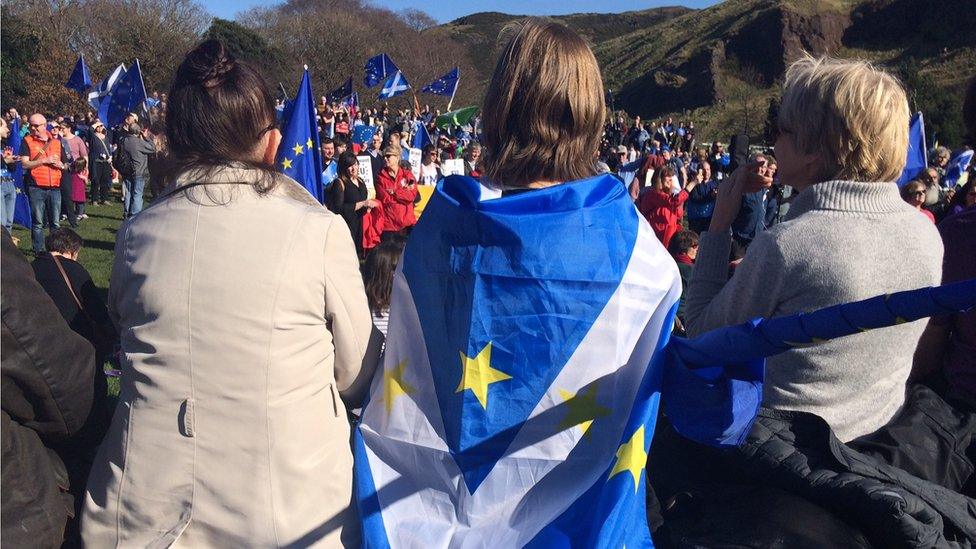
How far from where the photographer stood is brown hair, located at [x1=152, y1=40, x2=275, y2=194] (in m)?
1.90

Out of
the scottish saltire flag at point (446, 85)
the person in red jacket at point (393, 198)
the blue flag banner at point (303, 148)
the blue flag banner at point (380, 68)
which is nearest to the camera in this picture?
the blue flag banner at point (303, 148)

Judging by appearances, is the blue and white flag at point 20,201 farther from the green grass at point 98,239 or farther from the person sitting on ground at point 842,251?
the person sitting on ground at point 842,251

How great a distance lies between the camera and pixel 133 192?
14406 mm

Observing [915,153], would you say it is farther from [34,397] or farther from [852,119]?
[34,397]

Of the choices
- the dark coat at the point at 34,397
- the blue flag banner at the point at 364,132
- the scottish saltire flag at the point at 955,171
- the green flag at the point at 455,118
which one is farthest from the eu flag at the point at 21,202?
the scottish saltire flag at the point at 955,171

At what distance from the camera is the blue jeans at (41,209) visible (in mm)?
11570

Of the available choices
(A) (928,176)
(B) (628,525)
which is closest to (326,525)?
(B) (628,525)

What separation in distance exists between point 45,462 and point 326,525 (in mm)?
795

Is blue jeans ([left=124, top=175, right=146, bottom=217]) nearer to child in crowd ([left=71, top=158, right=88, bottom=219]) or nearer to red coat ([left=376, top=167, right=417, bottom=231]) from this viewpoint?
child in crowd ([left=71, top=158, right=88, bottom=219])

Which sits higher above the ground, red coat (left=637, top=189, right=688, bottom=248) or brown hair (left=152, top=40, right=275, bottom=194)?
brown hair (left=152, top=40, right=275, bottom=194)

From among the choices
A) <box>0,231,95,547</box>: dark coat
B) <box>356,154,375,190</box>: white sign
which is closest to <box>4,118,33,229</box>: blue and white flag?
<box>356,154,375,190</box>: white sign

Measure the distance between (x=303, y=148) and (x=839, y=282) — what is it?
13.4 feet

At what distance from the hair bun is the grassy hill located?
4036 cm

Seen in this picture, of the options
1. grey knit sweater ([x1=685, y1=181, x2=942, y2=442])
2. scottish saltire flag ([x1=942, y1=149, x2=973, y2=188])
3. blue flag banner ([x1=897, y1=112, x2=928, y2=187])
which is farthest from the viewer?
scottish saltire flag ([x1=942, y1=149, x2=973, y2=188])
